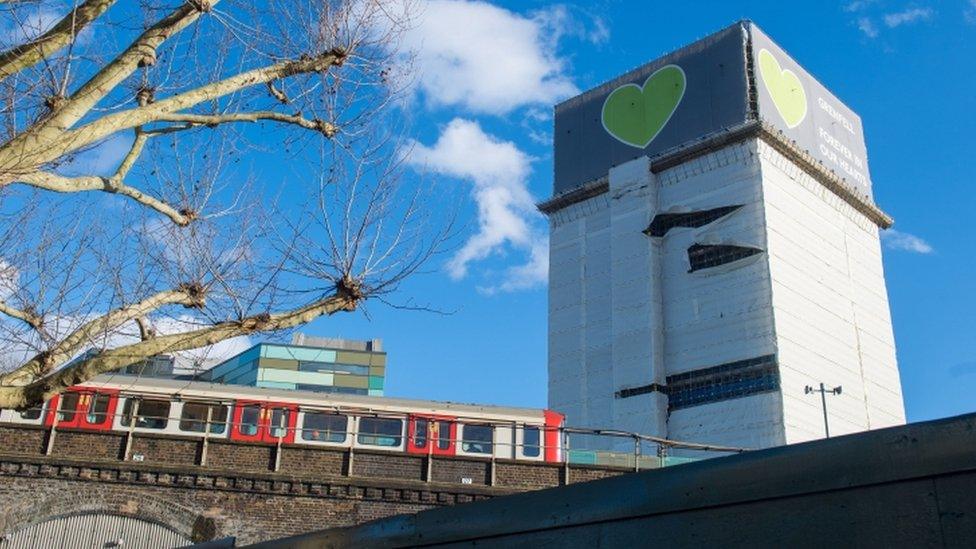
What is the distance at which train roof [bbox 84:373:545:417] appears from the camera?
814 inches

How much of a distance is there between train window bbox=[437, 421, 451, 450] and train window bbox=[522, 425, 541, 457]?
183 centimetres

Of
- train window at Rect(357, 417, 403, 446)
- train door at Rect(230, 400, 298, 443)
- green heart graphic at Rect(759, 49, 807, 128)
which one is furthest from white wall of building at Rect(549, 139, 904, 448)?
train door at Rect(230, 400, 298, 443)

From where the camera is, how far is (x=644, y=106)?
60.4 meters

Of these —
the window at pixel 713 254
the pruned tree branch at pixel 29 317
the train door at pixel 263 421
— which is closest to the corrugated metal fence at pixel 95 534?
the train door at pixel 263 421

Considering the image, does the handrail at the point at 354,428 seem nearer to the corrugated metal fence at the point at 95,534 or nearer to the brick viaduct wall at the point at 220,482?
the brick viaduct wall at the point at 220,482

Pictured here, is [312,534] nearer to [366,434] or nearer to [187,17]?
[187,17]

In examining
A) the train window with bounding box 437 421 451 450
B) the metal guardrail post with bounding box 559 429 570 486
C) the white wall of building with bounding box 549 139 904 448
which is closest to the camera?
the metal guardrail post with bounding box 559 429 570 486

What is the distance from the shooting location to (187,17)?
6863mm

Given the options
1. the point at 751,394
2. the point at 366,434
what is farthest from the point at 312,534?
the point at 751,394

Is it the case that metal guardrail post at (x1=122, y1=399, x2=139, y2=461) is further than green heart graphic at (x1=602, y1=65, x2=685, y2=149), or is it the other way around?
green heart graphic at (x1=602, y1=65, x2=685, y2=149)

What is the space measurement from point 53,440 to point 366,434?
6768 millimetres

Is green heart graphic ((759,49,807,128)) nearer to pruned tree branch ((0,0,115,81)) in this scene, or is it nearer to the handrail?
the handrail

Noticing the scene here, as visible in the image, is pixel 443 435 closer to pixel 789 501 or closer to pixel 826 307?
pixel 789 501

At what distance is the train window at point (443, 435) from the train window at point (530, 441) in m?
1.83
